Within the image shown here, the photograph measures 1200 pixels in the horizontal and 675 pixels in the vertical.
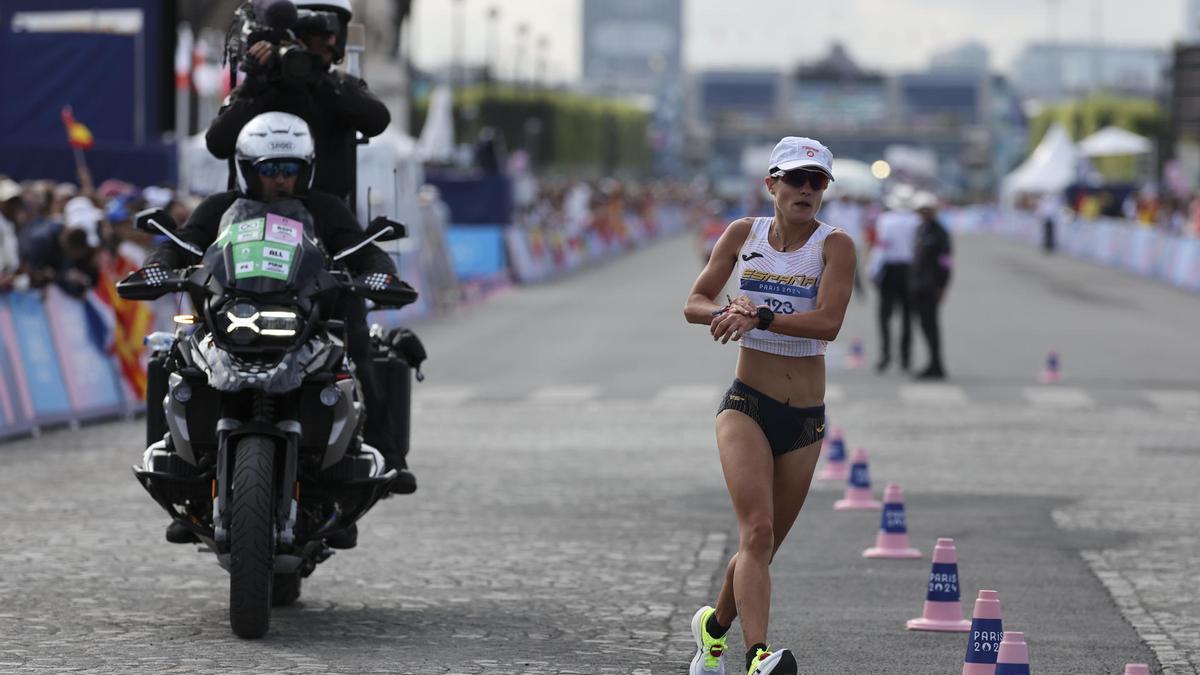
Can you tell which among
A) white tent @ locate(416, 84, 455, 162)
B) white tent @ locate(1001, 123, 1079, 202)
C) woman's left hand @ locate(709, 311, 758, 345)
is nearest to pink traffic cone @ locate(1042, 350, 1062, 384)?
woman's left hand @ locate(709, 311, 758, 345)

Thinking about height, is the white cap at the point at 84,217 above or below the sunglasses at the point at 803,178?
below

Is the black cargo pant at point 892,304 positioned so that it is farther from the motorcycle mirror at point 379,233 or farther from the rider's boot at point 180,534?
the rider's boot at point 180,534

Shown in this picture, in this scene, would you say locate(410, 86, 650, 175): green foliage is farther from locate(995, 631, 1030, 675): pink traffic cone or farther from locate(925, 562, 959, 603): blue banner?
locate(995, 631, 1030, 675): pink traffic cone

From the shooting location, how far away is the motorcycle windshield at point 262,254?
8445mm

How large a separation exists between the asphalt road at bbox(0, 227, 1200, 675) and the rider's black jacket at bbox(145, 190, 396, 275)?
52.1 inches

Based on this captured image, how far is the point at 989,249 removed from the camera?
7225 cm

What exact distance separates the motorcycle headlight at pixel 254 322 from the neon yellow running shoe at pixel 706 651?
5.92 feet

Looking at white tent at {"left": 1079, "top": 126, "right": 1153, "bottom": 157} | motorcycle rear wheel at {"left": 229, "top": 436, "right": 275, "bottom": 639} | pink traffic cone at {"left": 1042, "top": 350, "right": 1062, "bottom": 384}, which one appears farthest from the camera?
white tent at {"left": 1079, "top": 126, "right": 1153, "bottom": 157}

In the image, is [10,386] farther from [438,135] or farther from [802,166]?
[438,135]

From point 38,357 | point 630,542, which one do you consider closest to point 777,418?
point 630,542

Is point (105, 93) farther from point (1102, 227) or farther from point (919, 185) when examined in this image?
point (919, 185)

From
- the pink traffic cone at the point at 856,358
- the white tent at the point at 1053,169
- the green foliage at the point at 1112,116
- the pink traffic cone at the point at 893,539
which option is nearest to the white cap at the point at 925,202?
the pink traffic cone at the point at 856,358

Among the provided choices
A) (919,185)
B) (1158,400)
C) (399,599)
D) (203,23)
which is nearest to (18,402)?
(399,599)

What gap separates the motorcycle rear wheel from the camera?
8.10 metres
